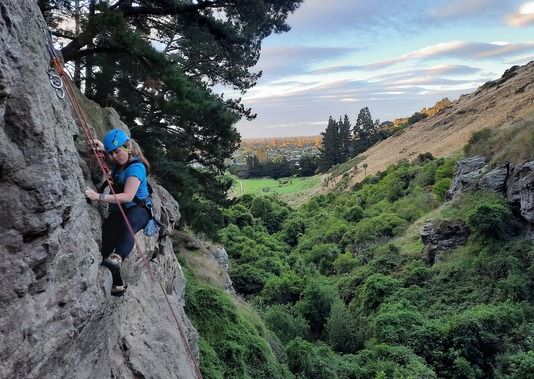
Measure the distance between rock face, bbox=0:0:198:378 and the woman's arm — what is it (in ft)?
0.48

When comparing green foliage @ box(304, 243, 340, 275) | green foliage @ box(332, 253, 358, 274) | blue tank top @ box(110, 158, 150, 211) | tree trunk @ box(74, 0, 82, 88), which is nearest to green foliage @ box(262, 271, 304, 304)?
green foliage @ box(332, 253, 358, 274)

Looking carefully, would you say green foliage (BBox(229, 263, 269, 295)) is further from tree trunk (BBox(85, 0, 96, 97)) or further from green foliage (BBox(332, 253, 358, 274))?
tree trunk (BBox(85, 0, 96, 97))

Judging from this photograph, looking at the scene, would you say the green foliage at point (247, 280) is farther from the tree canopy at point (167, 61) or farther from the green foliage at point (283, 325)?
the tree canopy at point (167, 61)

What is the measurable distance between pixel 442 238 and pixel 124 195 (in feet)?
84.5

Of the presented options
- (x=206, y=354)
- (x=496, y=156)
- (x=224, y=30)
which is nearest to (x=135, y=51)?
(x=224, y=30)

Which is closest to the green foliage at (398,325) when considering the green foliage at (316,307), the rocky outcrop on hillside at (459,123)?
the green foliage at (316,307)

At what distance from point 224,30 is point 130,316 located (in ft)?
25.9

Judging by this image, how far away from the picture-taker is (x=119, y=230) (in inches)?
200

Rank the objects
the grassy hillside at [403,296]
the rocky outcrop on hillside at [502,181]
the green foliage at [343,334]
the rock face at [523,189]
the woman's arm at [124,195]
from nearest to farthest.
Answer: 1. the woman's arm at [124,195]
2. the grassy hillside at [403,296]
3. the green foliage at [343,334]
4. the rock face at [523,189]
5. the rocky outcrop on hillside at [502,181]

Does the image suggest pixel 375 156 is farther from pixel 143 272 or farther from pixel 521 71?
pixel 143 272

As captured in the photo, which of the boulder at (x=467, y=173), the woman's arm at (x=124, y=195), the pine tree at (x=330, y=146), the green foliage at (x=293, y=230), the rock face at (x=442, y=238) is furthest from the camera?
the pine tree at (x=330, y=146)

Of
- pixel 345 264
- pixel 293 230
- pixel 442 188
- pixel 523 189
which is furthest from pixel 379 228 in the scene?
pixel 293 230

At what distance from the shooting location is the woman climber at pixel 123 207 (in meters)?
4.84

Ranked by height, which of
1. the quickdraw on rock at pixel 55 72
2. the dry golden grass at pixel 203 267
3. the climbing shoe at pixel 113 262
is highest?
the quickdraw on rock at pixel 55 72
